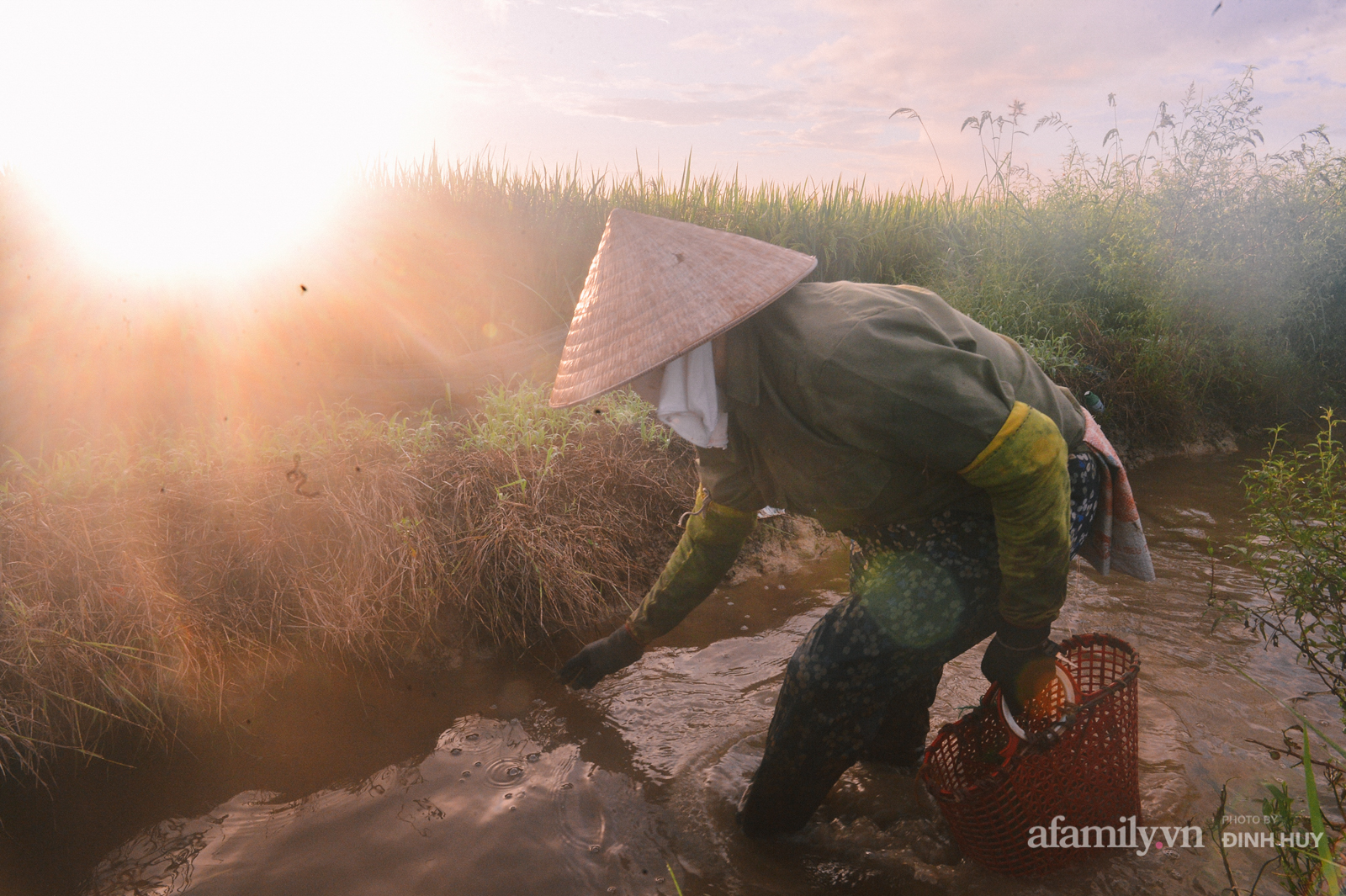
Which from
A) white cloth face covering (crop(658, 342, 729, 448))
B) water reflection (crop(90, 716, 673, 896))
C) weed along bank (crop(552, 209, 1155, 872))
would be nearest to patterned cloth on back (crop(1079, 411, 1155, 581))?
weed along bank (crop(552, 209, 1155, 872))

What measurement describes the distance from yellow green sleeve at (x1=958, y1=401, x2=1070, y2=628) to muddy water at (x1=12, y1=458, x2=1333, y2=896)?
0.85 meters

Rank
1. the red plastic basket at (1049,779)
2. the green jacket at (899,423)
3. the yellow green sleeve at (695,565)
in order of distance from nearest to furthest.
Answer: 1. the green jacket at (899,423)
2. the red plastic basket at (1049,779)
3. the yellow green sleeve at (695,565)

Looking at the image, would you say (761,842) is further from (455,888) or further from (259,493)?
(259,493)

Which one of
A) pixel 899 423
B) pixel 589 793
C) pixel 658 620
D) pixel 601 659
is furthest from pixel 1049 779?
pixel 589 793

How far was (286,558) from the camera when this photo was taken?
2.92 meters

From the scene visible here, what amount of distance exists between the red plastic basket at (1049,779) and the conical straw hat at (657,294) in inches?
45.0

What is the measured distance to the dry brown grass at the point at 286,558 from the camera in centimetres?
249

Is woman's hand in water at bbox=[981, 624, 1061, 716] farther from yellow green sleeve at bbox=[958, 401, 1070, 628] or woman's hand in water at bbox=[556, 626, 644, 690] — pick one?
woman's hand in water at bbox=[556, 626, 644, 690]

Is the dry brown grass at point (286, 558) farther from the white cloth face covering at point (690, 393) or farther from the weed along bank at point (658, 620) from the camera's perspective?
the white cloth face covering at point (690, 393)

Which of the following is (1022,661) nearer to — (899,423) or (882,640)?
(882,640)

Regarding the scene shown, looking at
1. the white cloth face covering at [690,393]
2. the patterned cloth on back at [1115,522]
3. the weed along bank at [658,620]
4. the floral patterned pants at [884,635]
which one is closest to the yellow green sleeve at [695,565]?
the weed along bank at [658,620]

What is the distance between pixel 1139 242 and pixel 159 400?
7230 mm

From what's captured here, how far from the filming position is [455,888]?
6.54 feet

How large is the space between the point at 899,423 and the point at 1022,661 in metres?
0.69
